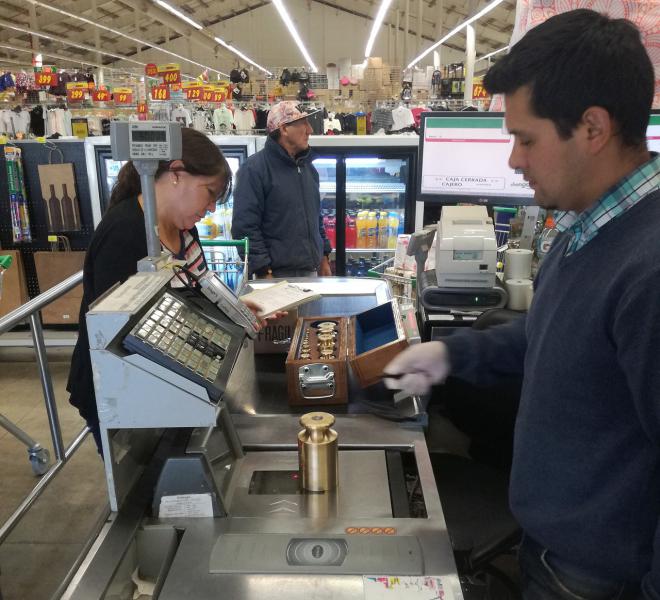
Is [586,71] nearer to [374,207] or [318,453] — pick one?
[318,453]

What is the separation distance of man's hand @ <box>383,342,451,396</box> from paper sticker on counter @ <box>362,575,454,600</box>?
0.47 m

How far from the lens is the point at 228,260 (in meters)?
4.18

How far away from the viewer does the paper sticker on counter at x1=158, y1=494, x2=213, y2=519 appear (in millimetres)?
1232

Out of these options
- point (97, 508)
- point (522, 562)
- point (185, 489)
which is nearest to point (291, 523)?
point (185, 489)

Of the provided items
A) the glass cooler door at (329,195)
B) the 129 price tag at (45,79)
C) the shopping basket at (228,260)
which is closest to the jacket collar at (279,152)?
the shopping basket at (228,260)

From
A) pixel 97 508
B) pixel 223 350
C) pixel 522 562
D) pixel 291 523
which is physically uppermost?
pixel 223 350

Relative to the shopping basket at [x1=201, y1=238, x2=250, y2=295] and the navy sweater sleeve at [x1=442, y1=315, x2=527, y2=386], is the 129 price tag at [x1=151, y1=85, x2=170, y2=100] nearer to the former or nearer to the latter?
the shopping basket at [x1=201, y1=238, x2=250, y2=295]

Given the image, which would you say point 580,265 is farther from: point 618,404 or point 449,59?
point 449,59

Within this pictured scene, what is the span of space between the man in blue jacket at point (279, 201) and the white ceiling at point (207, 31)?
14.4 metres

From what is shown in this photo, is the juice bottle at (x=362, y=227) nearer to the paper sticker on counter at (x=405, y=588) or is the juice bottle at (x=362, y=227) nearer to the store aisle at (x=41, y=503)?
the store aisle at (x=41, y=503)

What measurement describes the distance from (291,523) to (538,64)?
1.00 m

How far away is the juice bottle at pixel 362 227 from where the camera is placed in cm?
526

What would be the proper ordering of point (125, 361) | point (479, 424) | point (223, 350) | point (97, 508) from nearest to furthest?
Result: point (125, 361) → point (223, 350) → point (479, 424) → point (97, 508)

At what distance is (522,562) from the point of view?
1.30 m
